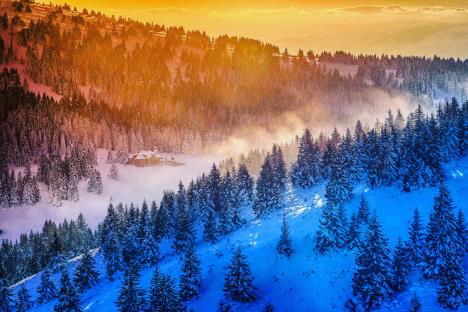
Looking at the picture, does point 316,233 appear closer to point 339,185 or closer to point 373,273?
point 339,185

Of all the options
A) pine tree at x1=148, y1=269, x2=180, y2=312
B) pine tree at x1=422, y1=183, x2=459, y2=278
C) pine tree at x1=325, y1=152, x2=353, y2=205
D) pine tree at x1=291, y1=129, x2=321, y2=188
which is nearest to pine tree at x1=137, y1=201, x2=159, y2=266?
pine tree at x1=148, y1=269, x2=180, y2=312

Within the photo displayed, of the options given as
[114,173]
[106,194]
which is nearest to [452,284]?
[106,194]

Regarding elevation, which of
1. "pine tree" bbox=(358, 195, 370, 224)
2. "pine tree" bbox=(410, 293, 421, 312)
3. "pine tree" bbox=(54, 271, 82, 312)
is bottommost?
"pine tree" bbox=(54, 271, 82, 312)

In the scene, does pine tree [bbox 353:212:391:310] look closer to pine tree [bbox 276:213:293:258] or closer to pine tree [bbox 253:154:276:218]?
pine tree [bbox 276:213:293:258]

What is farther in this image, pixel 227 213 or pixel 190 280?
pixel 227 213

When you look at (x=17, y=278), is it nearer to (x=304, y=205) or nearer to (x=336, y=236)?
(x=304, y=205)

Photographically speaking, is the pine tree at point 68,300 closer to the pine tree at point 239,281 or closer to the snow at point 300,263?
the snow at point 300,263
